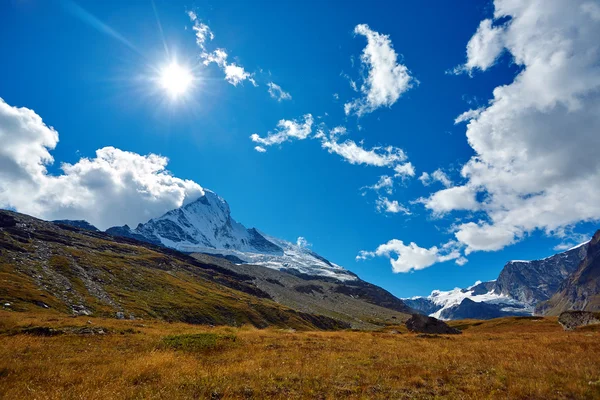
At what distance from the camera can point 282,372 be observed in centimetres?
1597

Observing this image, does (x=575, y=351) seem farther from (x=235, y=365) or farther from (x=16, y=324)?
(x=16, y=324)

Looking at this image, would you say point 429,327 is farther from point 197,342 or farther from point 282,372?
point 282,372

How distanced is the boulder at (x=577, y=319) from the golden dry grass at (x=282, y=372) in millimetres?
22443

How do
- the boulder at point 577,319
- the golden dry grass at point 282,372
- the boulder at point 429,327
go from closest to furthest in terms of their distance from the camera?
1. the golden dry grass at point 282,372
2. the boulder at point 577,319
3. the boulder at point 429,327

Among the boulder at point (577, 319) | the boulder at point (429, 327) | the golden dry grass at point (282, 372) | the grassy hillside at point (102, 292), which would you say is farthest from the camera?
the grassy hillside at point (102, 292)

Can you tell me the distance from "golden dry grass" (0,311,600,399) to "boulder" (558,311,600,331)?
884 inches

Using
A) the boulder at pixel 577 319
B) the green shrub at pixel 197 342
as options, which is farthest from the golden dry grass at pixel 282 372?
the boulder at pixel 577 319

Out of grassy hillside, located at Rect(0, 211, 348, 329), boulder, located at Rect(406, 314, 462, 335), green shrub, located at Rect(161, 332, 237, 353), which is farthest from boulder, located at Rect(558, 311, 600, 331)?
grassy hillside, located at Rect(0, 211, 348, 329)

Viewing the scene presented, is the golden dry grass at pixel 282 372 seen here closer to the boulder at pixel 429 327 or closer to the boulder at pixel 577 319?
the boulder at pixel 577 319

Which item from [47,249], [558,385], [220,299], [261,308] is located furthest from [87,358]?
[47,249]

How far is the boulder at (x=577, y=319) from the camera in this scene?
3973 cm

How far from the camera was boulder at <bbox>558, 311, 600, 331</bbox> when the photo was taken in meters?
39.7

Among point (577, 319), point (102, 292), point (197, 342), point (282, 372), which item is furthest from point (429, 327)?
point (102, 292)

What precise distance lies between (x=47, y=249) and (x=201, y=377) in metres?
141
